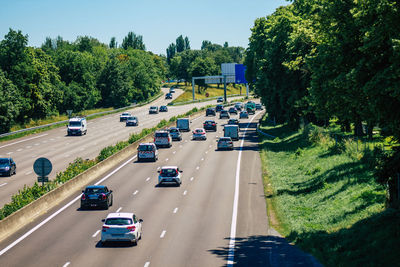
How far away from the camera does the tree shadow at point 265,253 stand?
21.9 metres

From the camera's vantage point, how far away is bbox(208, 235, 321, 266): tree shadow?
2194 centimetres

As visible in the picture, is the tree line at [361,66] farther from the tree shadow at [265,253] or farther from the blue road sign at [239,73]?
the blue road sign at [239,73]

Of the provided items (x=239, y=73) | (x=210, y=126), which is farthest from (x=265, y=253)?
(x=239, y=73)

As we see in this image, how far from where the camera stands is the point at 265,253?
928 inches

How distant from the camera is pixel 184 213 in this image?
104ft

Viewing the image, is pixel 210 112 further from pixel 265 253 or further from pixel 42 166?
pixel 265 253

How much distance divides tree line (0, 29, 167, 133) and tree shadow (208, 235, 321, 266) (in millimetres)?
59239

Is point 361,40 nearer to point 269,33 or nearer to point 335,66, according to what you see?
point 335,66

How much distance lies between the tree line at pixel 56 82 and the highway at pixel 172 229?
147ft

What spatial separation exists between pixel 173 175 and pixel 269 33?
4256cm

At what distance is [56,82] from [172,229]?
96.7 m

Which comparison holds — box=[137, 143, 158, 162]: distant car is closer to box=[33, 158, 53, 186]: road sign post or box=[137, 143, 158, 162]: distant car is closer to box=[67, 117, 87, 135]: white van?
box=[33, 158, 53, 186]: road sign post

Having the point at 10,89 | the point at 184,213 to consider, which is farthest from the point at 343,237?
the point at 10,89

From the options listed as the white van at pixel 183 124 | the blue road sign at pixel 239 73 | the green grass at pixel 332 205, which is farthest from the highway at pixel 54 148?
the blue road sign at pixel 239 73
